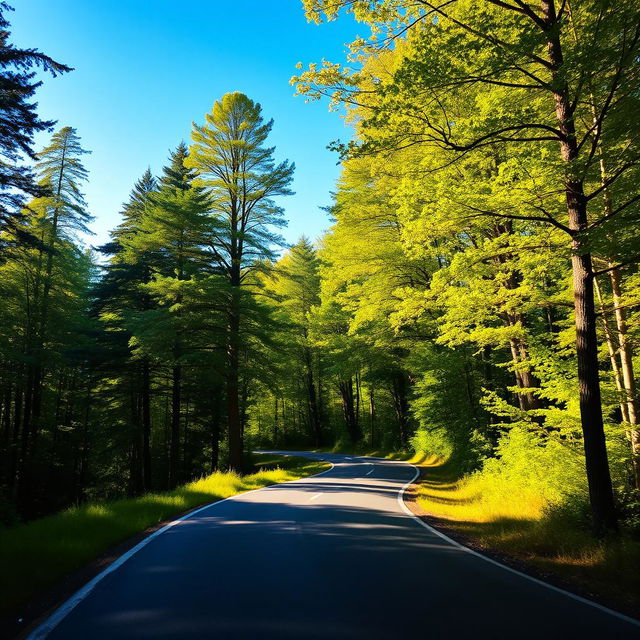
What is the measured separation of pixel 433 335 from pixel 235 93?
1452 centimetres

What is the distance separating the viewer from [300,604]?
13.3 feet

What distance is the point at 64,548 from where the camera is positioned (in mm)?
5898

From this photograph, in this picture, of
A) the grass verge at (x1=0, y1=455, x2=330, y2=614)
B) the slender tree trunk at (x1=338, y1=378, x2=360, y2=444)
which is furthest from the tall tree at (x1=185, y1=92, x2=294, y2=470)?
the slender tree trunk at (x1=338, y1=378, x2=360, y2=444)

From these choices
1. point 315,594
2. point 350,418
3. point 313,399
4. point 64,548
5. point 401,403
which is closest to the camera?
point 315,594

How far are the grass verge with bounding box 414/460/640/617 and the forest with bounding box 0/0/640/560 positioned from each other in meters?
0.43

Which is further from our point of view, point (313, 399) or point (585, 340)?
point (313, 399)

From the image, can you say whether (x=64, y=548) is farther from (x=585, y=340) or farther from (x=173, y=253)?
(x=173, y=253)

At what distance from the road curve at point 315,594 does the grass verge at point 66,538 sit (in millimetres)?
639

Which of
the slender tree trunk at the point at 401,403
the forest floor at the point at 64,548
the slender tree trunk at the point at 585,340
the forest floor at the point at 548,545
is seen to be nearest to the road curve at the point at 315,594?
the forest floor at the point at 64,548

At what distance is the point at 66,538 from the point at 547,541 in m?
7.72

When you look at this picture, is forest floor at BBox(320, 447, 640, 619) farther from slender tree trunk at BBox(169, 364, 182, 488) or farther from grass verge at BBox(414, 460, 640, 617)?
slender tree trunk at BBox(169, 364, 182, 488)

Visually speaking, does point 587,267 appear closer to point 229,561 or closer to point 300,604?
point 300,604

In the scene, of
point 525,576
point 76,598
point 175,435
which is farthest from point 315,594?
point 175,435

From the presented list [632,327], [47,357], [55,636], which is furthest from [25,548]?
[47,357]
